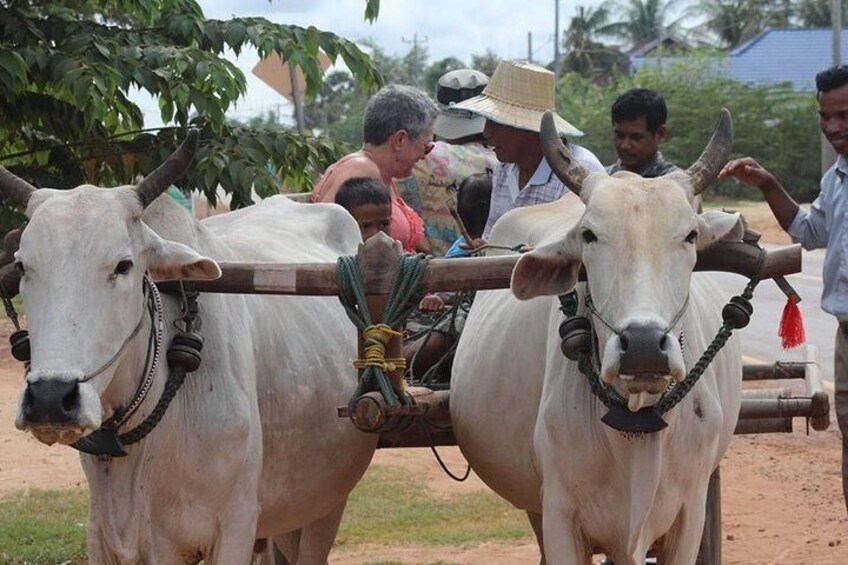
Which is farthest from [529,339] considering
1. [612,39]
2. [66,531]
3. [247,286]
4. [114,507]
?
[612,39]

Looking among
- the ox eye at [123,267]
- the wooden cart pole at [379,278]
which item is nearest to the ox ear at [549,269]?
the wooden cart pole at [379,278]

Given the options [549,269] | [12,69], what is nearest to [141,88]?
[12,69]

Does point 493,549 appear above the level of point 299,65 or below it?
below

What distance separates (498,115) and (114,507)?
2365 mm

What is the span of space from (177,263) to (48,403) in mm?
660

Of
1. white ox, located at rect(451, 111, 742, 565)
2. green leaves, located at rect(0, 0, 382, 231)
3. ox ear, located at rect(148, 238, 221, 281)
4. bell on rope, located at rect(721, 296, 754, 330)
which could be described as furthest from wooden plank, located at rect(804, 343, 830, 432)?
ox ear, located at rect(148, 238, 221, 281)

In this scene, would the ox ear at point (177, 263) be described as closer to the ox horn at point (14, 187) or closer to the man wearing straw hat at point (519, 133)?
the ox horn at point (14, 187)

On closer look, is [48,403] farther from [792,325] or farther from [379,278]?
[792,325]

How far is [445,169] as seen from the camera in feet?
23.1

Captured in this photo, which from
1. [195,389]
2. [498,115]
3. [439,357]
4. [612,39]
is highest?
[498,115]

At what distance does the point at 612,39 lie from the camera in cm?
7419

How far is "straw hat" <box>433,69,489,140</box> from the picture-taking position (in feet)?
24.0

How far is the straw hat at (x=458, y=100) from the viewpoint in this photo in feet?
24.0

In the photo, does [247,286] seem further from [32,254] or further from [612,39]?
[612,39]
